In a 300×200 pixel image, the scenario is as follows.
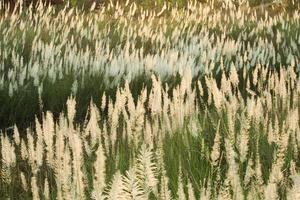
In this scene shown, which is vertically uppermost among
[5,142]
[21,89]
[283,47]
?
[283,47]

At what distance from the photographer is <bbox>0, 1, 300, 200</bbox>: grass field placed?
211 centimetres

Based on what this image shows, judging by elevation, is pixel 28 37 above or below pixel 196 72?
above

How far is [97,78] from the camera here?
5695 millimetres

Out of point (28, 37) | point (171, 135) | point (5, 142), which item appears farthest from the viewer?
point (28, 37)

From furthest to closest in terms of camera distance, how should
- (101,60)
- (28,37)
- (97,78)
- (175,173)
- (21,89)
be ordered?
(28,37)
(101,60)
(97,78)
(21,89)
(175,173)

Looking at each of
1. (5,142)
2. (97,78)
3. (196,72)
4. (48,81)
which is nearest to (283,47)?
(196,72)

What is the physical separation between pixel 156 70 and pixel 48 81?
1082 millimetres

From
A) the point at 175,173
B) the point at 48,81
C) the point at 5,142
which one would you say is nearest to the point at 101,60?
the point at 48,81

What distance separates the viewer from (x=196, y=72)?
230 inches

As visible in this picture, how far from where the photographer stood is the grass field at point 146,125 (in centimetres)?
211

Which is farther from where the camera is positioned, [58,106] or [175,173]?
[58,106]

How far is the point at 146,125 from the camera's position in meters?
2.78

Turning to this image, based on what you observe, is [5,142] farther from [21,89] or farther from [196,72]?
[196,72]

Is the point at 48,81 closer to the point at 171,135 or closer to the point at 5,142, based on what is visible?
the point at 171,135
